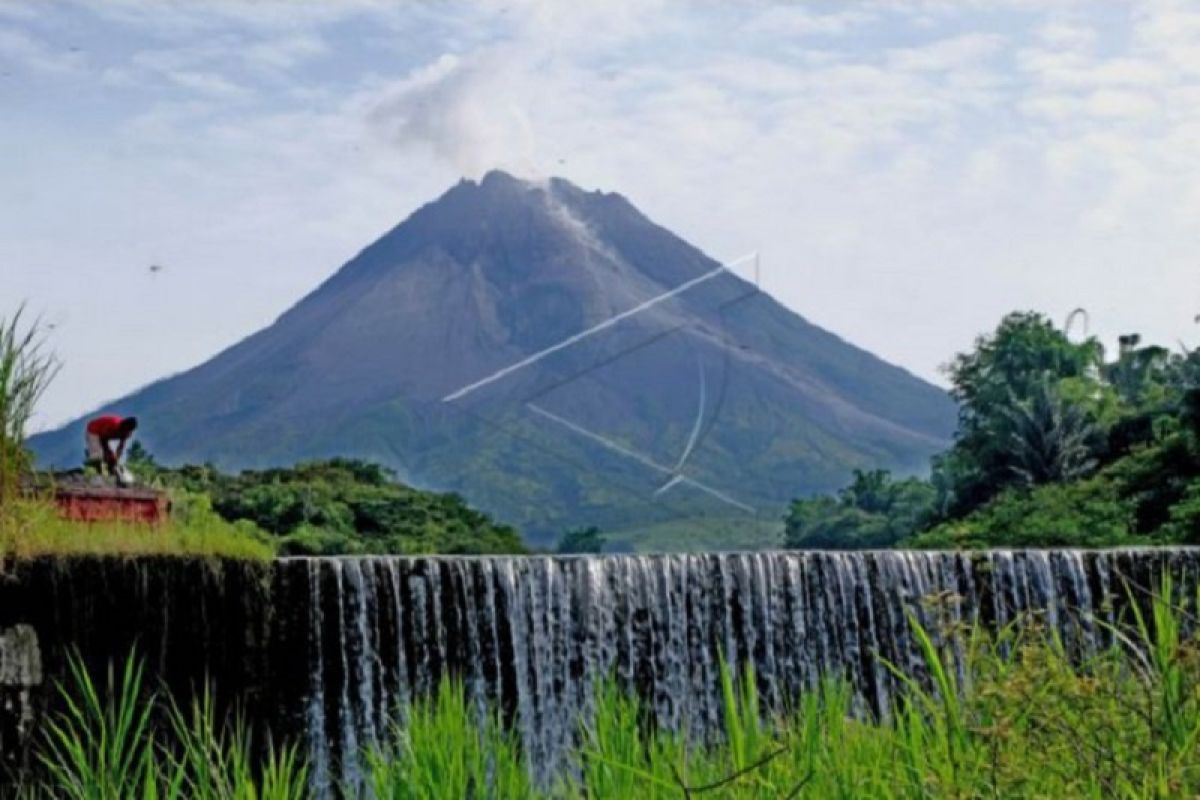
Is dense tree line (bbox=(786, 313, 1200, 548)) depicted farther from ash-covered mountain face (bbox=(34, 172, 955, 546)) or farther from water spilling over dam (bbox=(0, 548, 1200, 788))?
ash-covered mountain face (bbox=(34, 172, 955, 546))

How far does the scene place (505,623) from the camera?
37.3 feet

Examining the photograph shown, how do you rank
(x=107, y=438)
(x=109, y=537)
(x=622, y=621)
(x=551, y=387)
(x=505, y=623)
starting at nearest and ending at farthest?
1. (x=109, y=537)
2. (x=107, y=438)
3. (x=505, y=623)
4. (x=622, y=621)
5. (x=551, y=387)

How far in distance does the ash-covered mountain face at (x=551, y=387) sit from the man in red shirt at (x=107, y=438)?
329 ft

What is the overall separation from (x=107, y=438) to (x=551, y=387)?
116693 mm

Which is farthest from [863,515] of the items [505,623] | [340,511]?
[505,623]

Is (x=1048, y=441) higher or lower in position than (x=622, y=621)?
higher

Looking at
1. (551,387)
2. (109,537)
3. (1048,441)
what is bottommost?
(109,537)

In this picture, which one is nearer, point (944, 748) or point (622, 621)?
point (944, 748)

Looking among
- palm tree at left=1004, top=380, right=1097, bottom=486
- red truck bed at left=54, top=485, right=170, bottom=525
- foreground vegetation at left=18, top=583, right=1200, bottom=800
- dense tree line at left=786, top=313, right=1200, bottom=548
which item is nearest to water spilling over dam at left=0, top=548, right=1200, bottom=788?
red truck bed at left=54, top=485, right=170, bottom=525

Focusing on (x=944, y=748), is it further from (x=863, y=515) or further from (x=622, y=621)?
(x=863, y=515)

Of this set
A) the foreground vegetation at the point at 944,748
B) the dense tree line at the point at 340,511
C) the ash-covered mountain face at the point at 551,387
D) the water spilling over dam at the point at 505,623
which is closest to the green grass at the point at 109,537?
the water spilling over dam at the point at 505,623

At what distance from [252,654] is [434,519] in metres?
24.7

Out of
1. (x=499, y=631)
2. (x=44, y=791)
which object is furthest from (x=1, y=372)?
(x=499, y=631)

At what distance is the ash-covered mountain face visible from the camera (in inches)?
4902
